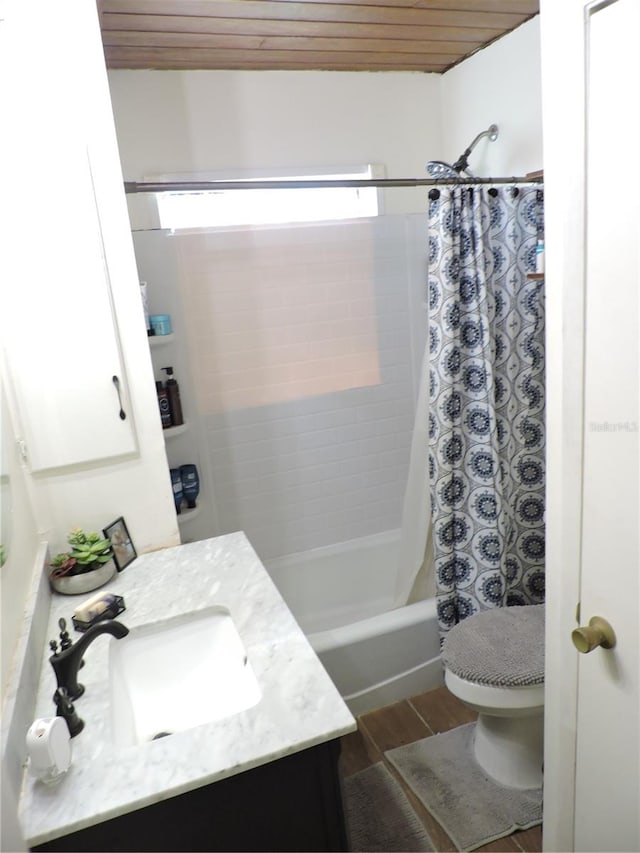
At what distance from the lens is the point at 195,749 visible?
92cm

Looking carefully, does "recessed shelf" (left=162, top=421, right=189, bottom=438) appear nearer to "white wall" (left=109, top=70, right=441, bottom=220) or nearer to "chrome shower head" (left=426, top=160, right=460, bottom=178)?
"white wall" (left=109, top=70, right=441, bottom=220)

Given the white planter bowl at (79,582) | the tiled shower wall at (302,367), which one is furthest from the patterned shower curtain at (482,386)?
the white planter bowl at (79,582)

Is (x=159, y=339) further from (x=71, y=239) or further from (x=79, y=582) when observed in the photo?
(x=79, y=582)

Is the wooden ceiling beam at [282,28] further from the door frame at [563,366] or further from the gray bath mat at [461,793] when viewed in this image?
the gray bath mat at [461,793]

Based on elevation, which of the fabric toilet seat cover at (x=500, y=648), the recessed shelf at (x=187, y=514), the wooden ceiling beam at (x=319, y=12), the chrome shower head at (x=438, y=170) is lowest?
the fabric toilet seat cover at (x=500, y=648)

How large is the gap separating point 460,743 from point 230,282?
6.73 ft

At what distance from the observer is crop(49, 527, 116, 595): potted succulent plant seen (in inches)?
58.3

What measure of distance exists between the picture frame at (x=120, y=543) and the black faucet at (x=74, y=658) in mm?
537

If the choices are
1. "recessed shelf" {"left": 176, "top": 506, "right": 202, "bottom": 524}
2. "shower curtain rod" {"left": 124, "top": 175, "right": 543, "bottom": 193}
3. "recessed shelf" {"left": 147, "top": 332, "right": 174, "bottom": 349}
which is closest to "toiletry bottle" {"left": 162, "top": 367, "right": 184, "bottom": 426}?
"recessed shelf" {"left": 147, "top": 332, "right": 174, "bottom": 349}

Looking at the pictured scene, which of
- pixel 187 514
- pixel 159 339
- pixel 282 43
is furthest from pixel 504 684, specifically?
pixel 282 43

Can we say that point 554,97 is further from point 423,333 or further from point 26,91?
point 423,333

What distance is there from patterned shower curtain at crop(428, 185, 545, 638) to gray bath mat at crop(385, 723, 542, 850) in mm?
422

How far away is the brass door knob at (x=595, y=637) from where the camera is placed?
96cm

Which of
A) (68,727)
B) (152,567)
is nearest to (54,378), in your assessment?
(152,567)
